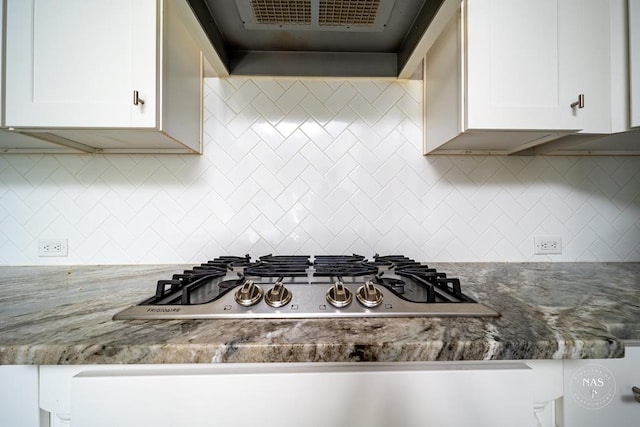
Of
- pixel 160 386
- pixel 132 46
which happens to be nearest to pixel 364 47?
pixel 132 46

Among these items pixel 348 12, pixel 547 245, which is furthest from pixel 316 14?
pixel 547 245

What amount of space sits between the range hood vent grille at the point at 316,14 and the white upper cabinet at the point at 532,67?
10.5 inches

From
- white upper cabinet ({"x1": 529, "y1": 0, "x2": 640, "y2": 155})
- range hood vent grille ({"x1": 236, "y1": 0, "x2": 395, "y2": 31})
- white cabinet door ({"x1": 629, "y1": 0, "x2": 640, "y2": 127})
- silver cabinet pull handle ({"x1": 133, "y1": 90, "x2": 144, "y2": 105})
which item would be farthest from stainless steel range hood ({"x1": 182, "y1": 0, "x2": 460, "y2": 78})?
white cabinet door ({"x1": 629, "y1": 0, "x2": 640, "y2": 127})

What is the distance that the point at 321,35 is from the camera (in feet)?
3.24

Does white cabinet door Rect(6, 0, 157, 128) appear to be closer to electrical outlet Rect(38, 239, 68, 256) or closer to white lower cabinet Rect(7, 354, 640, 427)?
electrical outlet Rect(38, 239, 68, 256)

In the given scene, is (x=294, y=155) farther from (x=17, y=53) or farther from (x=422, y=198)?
(x=17, y=53)

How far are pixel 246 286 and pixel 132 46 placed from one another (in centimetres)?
79

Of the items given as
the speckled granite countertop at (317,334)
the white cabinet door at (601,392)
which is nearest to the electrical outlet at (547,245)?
the speckled granite countertop at (317,334)

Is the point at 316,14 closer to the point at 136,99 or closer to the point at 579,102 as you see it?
the point at 136,99

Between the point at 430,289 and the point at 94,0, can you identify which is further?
the point at 94,0

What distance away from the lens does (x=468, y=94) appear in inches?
32.1

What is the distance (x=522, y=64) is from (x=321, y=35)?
0.69 metres

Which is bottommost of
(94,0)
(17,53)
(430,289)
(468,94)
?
Result: (430,289)

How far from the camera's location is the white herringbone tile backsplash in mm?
1127
